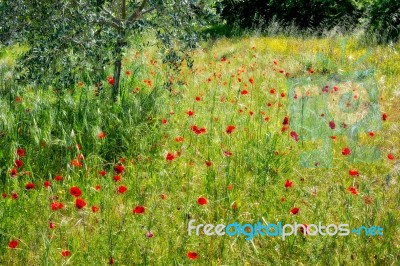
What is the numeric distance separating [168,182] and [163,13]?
85.3 inches

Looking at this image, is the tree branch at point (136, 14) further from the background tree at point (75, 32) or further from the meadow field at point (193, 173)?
the meadow field at point (193, 173)

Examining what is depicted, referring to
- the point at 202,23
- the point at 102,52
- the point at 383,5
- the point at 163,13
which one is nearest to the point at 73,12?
the point at 102,52

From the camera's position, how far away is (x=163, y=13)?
17.0 ft

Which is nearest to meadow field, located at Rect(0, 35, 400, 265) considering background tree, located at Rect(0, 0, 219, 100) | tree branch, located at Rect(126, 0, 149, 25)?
background tree, located at Rect(0, 0, 219, 100)

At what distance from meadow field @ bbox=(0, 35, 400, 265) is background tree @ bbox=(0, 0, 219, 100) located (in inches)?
13.8

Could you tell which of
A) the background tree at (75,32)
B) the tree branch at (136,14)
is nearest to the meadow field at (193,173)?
the background tree at (75,32)

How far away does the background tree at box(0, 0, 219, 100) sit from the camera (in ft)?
15.5

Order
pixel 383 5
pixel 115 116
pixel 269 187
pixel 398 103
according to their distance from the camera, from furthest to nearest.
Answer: pixel 383 5, pixel 398 103, pixel 115 116, pixel 269 187

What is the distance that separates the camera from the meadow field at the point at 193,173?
2.96 m

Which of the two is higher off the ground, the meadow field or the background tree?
the background tree

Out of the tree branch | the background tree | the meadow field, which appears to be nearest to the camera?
the meadow field

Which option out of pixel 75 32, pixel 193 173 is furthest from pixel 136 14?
pixel 193 173

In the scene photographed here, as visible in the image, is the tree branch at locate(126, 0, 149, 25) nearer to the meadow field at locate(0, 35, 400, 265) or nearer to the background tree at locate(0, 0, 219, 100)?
the background tree at locate(0, 0, 219, 100)

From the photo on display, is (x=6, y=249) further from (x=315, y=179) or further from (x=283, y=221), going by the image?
(x=315, y=179)
